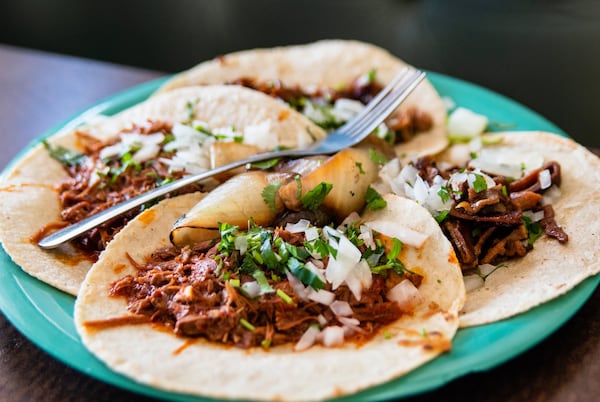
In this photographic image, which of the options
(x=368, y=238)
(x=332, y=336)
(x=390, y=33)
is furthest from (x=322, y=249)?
(x=390, y=33)

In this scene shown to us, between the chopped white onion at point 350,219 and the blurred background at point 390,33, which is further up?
the chopped white onion at point 350,219

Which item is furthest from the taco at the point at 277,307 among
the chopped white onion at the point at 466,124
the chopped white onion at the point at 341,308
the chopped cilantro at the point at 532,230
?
the chopped white onion at the point at 466,124

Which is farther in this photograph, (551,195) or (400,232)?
(551,195)

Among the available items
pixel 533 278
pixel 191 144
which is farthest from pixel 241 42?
pixel 533 278

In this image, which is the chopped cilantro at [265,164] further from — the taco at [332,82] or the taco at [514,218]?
the taco at [332,82]

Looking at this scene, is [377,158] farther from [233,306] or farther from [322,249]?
[233,306]

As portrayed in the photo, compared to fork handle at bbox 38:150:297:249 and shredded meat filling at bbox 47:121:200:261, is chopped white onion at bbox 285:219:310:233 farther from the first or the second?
shredded meat filling at bbox 47:121:200:261
